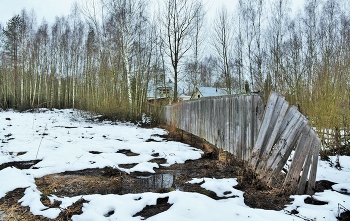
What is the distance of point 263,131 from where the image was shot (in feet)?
9.41

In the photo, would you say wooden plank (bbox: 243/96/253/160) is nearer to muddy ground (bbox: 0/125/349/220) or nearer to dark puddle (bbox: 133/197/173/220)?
muddy ground (bbox: 0/125/349/220)

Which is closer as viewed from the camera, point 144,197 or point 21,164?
point 144,197

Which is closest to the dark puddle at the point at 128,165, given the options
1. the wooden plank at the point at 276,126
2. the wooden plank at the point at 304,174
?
the wooden plank at the point at 276,126

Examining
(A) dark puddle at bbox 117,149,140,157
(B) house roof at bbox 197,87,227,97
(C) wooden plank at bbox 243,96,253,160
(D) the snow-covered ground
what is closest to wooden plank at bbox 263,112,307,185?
(D) the snow-covered ground

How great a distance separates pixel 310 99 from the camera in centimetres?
510

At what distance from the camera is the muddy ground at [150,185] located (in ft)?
7.50

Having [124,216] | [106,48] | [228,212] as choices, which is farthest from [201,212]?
[106,48]

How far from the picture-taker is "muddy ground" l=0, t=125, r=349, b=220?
2285 mm

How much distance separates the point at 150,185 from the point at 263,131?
1.71m

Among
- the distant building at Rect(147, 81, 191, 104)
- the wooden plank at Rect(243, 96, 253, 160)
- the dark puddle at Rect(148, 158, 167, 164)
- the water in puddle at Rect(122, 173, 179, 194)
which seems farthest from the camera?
the distant building at Rect(147, 81, 191, 104)

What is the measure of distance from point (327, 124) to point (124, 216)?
14.7ft

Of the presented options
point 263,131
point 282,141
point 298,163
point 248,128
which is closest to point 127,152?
point 248,128

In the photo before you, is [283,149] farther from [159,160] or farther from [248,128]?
[159,160]

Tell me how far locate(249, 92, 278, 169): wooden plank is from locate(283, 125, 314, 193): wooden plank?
420 millimetres
